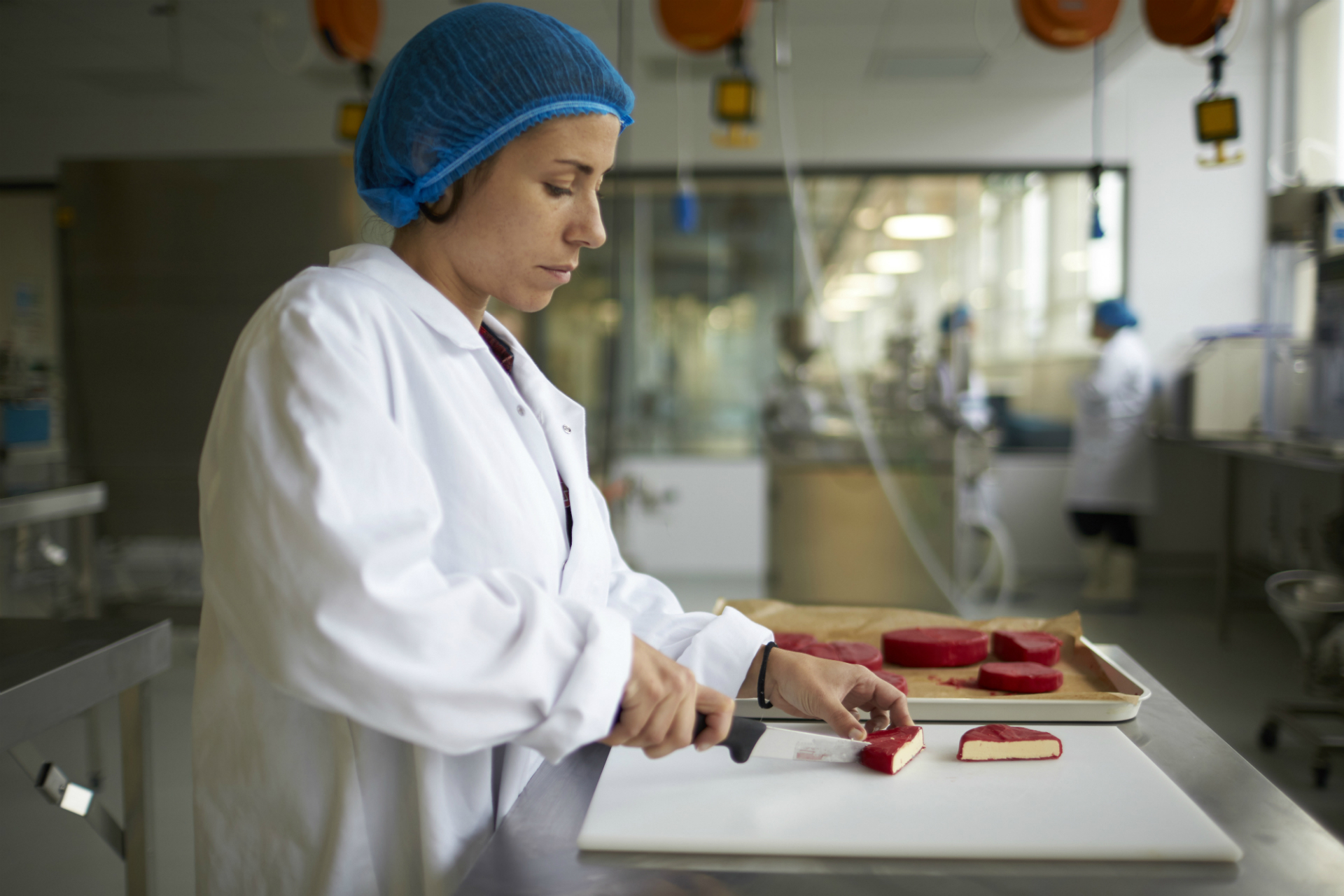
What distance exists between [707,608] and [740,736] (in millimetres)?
3393

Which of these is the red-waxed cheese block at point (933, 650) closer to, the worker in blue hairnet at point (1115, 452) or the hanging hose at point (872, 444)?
the hanging hose at point (872, 444)

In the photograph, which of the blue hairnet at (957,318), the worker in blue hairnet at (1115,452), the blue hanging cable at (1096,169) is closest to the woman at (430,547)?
the blue hanging cable at (1096,169)

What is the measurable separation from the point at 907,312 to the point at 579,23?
6.13 ft

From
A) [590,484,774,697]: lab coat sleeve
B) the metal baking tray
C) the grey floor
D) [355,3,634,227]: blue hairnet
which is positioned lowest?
the grey floor

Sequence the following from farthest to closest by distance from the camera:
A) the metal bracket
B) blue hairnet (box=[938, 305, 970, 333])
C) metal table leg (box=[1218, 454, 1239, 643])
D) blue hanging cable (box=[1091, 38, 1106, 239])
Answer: blue hairnet (box=[938, 305, 970, 333]) → metal table leg (box=[1218, 454, 1239, 643]) → blue hanging cable (box=[1091, 38, 1106, 239]) → the metal bracket

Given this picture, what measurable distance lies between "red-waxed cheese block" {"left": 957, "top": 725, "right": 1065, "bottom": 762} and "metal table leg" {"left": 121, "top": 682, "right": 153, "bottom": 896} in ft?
3.80

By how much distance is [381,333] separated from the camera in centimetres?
72

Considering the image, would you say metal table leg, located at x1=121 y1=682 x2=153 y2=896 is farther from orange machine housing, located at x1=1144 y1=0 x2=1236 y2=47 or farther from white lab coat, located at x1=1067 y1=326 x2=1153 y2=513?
white lab coat, located at x1=1067 y1=326 x2=1153 y2=513

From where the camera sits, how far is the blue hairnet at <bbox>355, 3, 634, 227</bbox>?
0.75 m

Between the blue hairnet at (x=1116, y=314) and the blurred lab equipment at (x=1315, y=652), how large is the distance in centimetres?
180

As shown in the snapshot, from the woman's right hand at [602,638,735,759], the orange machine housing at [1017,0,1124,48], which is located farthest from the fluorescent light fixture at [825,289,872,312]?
the woman's right hand at [602,638,735,759]

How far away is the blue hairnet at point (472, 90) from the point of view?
0.75 m

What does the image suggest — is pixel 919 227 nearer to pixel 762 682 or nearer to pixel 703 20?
pixel 703 20

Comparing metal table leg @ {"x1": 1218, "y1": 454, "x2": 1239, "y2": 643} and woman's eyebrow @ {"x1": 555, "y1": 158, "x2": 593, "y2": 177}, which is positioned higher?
woman's eyebrow @ {"x1": 555, "y1": 158, "x2": 593, "y2": 177}
